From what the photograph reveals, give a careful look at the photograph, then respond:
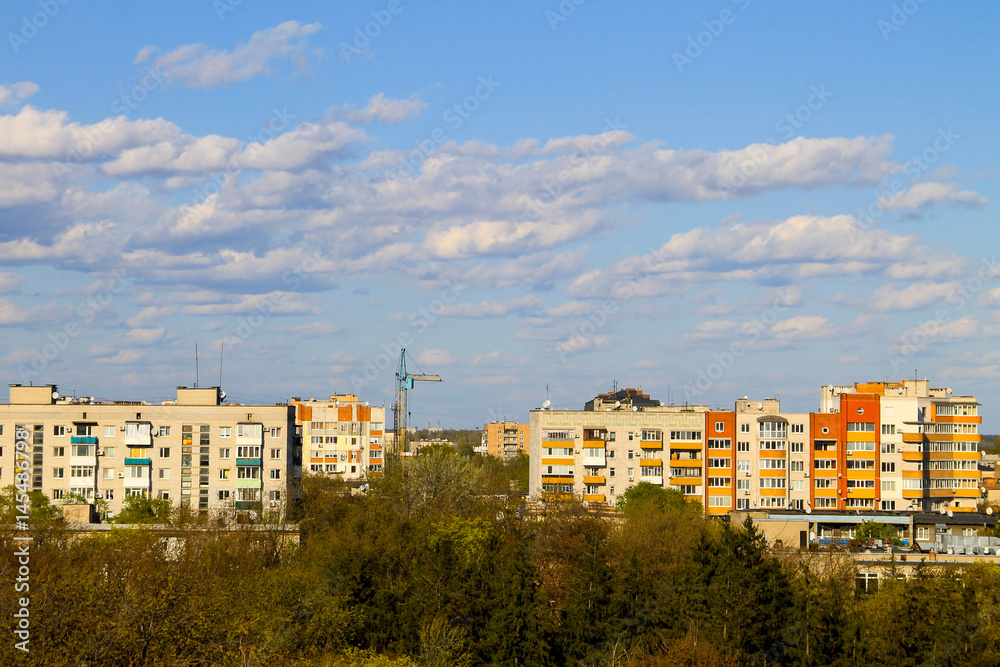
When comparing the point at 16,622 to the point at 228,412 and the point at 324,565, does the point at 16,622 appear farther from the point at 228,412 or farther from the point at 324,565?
the point at 228,412

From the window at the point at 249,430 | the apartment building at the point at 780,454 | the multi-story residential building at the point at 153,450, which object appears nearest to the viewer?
the multi-story residential building at the point at 153,450

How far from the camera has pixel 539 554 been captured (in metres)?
66.9

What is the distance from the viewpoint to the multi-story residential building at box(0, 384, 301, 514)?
91812mm

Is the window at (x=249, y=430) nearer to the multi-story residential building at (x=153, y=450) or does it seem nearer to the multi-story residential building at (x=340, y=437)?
the multi-story residential building at (x=153, y=450)

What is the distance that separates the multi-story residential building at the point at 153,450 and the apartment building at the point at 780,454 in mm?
26729

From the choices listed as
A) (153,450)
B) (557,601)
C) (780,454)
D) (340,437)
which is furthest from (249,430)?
(340,437)

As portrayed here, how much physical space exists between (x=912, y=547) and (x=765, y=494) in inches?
1090

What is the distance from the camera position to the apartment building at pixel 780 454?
105812 mm

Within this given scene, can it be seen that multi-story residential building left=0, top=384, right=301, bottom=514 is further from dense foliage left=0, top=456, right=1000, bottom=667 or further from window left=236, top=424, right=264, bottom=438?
dense foliage left=0, top=456, right=1000, bottom=667

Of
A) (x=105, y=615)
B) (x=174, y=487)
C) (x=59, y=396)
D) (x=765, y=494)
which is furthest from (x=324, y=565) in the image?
(x=765, y=494)

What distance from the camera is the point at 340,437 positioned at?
162 m

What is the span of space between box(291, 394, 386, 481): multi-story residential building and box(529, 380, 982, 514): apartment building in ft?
184

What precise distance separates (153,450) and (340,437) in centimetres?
6864

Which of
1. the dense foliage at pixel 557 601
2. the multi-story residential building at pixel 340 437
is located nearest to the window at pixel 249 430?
the dense foliage at pixel 557 601
